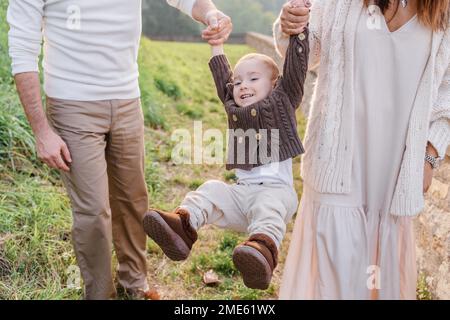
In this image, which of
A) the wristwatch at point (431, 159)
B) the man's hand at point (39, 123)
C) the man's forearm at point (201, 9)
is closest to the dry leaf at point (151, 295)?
the man's hand at point (39, 123)

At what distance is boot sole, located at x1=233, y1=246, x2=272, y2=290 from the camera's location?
190 cm

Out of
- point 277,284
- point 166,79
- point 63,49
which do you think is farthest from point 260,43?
point 63,49

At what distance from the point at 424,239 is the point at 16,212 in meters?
2.42

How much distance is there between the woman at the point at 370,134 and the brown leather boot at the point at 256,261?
424 millimetres

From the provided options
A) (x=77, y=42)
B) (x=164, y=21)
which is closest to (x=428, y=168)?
(x=77, y=42)

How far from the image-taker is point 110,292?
285 centimetres

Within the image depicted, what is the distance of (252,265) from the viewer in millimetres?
1904

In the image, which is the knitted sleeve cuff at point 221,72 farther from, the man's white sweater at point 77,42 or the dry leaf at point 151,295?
the dry leaf at point 151,295

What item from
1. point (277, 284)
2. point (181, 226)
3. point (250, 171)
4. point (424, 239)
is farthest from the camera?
point (277, 284)

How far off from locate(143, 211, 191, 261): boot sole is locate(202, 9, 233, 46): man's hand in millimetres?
705

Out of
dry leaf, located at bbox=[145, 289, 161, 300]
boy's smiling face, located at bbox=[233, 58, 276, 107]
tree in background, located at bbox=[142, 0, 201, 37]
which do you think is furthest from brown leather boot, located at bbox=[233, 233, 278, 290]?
tree in background, located at bbox=[142, 0, 201, 37]

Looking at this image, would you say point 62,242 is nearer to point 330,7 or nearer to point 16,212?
point 16,212

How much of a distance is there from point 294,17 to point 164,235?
88 centimetres

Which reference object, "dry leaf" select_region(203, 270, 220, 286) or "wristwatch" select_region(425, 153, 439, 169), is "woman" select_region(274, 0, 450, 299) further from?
"dry leaf" select_region(203, 270, 220, 286)
